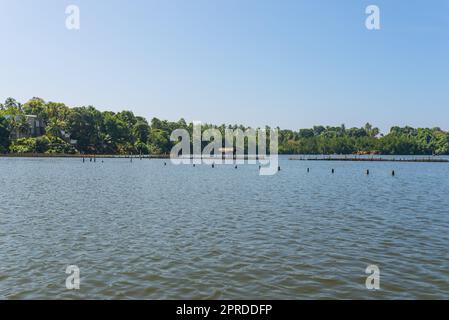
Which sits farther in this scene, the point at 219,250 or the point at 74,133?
the point at 74,133

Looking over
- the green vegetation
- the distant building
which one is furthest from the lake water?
the distant building

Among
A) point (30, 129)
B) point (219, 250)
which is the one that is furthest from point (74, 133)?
point (219, 250)

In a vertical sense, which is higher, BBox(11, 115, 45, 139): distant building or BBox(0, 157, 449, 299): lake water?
BBox(11, 115, 45, 139): distant building

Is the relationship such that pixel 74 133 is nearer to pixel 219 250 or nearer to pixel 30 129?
pixel 30 129

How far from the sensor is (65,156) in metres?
148

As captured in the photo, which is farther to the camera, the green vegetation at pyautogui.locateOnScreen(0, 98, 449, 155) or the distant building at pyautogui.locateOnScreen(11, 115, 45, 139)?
the distant building at pyautogui.locateOnScreen(11, 115, 45, 139)

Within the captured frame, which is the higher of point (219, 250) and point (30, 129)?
point (30, 129)

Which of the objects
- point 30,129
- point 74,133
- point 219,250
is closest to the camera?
point 219,250

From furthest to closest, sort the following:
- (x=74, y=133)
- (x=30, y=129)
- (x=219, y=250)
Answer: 1. (x=74, y=133)
2. (x=30, y=129)
3. (x=219, y=250)

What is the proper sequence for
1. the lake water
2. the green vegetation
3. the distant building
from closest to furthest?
the lake water, the green vegetation, the distant building

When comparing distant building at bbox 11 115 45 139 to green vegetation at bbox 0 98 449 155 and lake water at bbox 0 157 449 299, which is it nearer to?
green vegetation at bbox 0 98 449 155

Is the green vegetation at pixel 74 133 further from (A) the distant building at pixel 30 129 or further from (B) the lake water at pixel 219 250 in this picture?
(B) the lake water at pixel 219 250

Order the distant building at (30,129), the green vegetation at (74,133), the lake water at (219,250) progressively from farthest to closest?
1. the distant building at (30,129)
2. the green vegetation at (74,133)
3. the lake water at (219,250)

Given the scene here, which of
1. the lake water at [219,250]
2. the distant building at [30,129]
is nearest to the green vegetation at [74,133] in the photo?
the distant building at [30,129]
